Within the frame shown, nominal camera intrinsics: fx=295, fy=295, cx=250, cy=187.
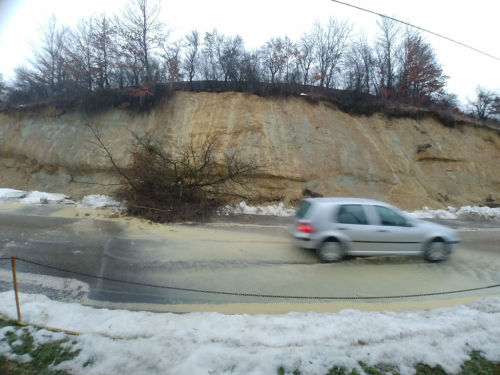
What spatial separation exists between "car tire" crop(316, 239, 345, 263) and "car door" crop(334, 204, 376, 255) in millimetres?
227

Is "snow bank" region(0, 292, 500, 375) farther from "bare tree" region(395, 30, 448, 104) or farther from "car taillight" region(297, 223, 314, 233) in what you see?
"bare tree" region(395, 30, 448, 104)

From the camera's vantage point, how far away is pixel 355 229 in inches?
254

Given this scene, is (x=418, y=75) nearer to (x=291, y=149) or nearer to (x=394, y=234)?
(x=291, y=149)

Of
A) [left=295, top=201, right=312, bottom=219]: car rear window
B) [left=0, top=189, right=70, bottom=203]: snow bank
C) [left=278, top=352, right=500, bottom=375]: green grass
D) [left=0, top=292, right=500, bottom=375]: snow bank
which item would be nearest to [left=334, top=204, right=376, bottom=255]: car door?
[left=295, top=201, right=312, bottom=219]: car rear window

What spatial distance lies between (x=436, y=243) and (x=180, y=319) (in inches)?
234

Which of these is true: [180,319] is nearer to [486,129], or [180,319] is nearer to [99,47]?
[99,47]

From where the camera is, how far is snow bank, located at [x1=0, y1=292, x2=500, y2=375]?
292 centimetres

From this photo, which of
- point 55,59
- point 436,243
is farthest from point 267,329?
point 55,59

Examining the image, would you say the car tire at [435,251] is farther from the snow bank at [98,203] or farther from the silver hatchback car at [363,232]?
the snow bank at [98,203]

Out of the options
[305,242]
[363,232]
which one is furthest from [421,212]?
[305,242]

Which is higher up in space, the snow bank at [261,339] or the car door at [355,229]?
the car door at [355,229]

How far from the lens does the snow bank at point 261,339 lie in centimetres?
292

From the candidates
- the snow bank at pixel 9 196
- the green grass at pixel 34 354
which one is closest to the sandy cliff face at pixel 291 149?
the snow bank at pixel 9 196

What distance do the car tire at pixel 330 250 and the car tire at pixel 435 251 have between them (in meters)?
2.05
